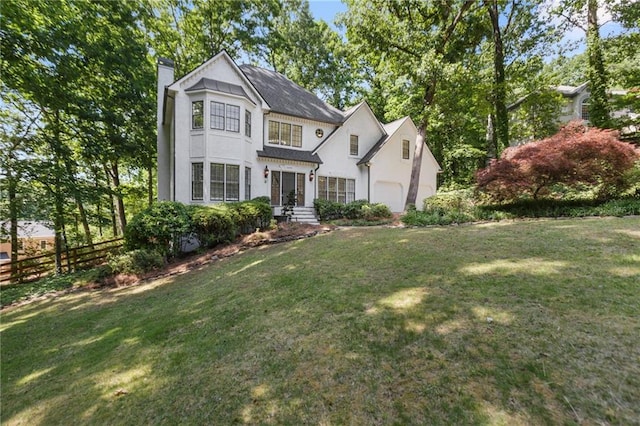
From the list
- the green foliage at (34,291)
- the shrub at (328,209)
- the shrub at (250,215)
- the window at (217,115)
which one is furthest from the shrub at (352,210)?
the green foliage at (34,291)

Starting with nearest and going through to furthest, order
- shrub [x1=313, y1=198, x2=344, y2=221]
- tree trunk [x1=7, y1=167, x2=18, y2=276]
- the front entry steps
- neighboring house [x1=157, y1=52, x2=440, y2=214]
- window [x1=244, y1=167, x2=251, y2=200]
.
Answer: tree trunk [x1=7, y1=167, x2=18, y2=276] < neighboring house [x1=157, y1=52, x2=440, y2=214] < window [x1=244, y1=167, x2=251, y2=200] < the front entry steps < shrub [x1=313, y1=198, x2=344, y2=221]

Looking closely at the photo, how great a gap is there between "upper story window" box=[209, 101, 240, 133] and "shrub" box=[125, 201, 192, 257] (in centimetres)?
495

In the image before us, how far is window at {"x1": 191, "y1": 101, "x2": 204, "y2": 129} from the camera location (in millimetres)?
13398

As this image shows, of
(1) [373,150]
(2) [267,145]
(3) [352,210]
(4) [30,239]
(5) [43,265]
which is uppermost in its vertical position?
(1) [373,150]

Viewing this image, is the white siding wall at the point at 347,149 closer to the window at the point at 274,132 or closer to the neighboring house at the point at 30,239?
the window at the point at 274,132

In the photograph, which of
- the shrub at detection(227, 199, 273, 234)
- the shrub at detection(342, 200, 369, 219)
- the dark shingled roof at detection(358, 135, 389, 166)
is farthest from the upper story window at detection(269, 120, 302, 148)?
the shrub at detection(227, 199, 273, 234)

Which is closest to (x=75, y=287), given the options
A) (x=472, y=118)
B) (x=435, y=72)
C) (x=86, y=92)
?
(x=86, y=92)

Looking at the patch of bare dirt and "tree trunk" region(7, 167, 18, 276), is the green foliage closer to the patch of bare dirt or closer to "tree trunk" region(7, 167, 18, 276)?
"tree trunk" region(7, 167, 18, 276)

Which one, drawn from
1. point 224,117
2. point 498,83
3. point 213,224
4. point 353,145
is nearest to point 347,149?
point 353,145

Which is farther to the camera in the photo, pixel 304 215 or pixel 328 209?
pixel 328 209

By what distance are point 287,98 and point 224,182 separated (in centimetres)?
743

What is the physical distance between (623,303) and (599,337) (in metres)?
1.06

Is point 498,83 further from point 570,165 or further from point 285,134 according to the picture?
point 285,134

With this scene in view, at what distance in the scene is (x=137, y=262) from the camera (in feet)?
32.0
